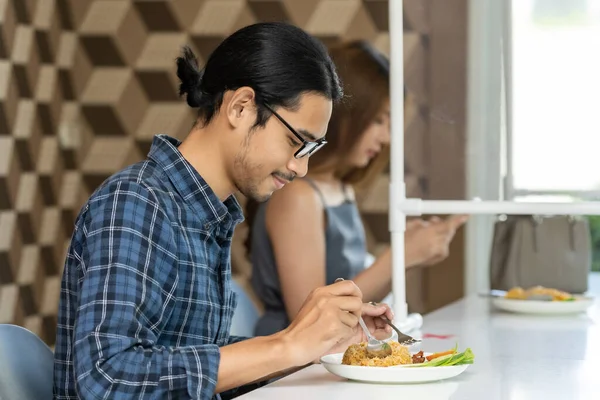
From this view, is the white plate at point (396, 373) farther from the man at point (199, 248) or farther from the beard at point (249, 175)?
the beard at point (249, 175)

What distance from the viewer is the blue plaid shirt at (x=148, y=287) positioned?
45.1 inches

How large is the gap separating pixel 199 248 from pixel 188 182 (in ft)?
0.31

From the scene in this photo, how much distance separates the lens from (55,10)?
382cm

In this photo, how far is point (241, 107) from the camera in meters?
1.37

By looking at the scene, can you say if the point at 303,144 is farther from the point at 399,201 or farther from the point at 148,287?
the point at 399,201

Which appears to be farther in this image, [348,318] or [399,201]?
[399,201]

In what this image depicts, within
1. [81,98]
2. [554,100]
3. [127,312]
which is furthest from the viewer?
[81,98]

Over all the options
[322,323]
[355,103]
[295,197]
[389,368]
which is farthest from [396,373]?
[355,103]

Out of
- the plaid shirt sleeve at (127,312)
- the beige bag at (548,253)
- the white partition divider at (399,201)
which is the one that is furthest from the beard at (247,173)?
the beige bag at (548,253)

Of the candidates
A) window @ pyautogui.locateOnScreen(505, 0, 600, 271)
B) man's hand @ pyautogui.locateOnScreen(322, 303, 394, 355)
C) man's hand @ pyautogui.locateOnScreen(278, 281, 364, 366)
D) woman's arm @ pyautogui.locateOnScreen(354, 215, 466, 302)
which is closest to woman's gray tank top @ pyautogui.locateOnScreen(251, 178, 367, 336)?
woman's arm @ pyautogui.locateOnScreen(354, 215, 466, 302)

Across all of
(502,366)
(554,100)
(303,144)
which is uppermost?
(554,100)

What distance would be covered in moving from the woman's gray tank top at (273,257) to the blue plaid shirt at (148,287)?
854 mm

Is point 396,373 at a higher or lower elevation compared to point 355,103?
lower

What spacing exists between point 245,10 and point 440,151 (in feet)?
6.57
